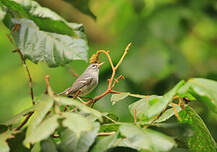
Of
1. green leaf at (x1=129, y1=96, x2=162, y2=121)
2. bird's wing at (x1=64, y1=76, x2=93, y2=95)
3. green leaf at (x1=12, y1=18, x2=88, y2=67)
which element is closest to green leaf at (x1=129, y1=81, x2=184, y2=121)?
green leaf at (x1=129, y1=96, x2=162, y2=121)

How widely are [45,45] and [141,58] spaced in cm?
195

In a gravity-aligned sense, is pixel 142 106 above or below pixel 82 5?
below

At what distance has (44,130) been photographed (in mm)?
1084

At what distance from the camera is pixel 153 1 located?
3.75 metres

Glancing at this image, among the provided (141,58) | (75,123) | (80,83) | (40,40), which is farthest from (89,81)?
(75,123)

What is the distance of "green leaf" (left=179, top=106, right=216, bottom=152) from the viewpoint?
4.69 ft

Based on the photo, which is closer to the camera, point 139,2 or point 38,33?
point 38,33

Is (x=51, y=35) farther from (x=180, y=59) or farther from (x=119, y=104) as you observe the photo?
(x=180, y=59)

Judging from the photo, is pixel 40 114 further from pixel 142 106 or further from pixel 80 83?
pixel 80 83

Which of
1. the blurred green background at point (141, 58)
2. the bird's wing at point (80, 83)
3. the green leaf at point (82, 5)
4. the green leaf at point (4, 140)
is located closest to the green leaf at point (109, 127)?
the green leaf at point (4, 140)

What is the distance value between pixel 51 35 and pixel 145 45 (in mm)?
2076

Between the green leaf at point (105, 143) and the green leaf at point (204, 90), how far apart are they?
10.4 inches

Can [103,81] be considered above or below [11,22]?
below

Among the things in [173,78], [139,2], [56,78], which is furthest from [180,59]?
[56,78]
